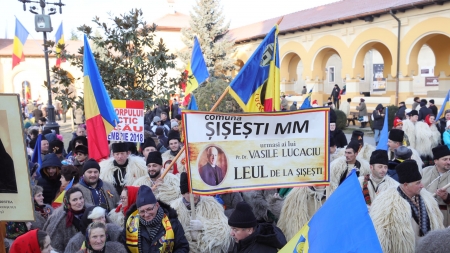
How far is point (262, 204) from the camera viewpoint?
5.34 m

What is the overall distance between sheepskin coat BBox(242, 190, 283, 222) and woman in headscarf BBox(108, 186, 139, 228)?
5.33ft

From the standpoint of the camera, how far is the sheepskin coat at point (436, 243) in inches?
121

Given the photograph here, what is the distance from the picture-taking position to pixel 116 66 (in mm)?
8484

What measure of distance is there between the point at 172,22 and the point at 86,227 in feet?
137

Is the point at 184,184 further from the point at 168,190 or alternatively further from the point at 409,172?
the point at 409,172

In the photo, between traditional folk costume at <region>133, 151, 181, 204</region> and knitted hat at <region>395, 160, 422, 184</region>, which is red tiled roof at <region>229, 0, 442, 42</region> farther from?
traditional folk costume at <region>133, 151, 181, 204</region>

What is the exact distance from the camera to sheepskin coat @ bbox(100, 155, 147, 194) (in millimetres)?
5816

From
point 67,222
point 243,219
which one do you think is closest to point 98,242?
point 67,222

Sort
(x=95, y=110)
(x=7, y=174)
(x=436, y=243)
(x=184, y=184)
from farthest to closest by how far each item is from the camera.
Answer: (x=95, y=110) → (x=184, y=184) → (x=436, y=243) → (x=7, y=174)

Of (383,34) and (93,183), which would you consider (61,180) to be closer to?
(93,183)

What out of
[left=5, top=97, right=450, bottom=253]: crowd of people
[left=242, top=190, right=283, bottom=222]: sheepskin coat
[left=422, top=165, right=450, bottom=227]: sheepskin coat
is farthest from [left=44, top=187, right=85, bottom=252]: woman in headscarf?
[left=422, top=165, right=450, bottom=227]: sheepskin coat

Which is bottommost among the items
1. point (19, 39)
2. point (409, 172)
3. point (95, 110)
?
point (409, 172)

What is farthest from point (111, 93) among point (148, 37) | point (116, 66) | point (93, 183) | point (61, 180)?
point (93, 183)

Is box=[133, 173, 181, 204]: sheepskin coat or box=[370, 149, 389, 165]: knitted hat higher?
box=[370, 149, 389, 165]: knitted hat
